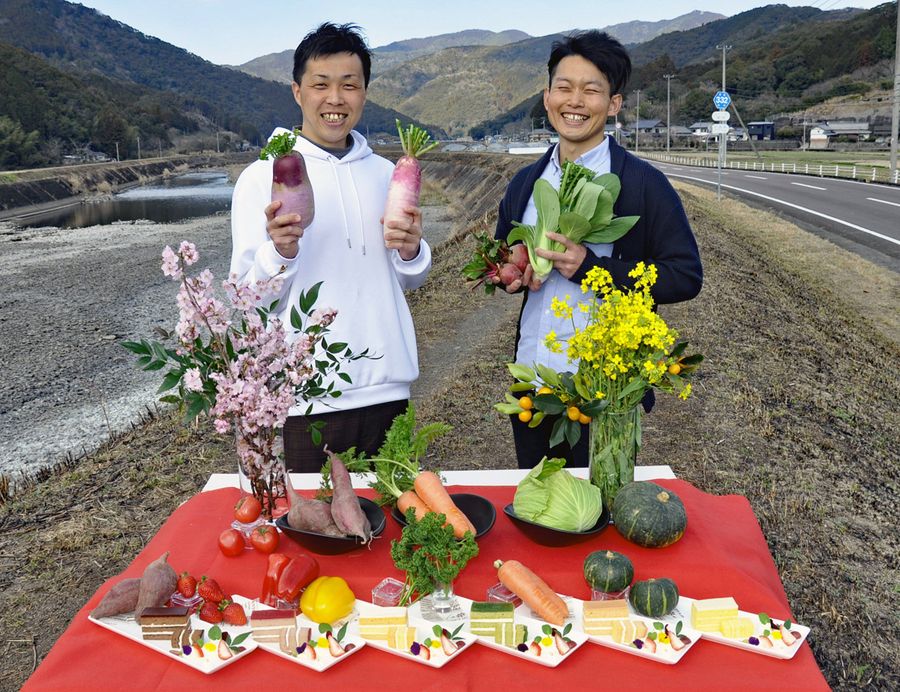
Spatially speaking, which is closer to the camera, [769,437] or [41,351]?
[769,437]

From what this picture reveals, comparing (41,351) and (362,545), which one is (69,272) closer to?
(41,351)

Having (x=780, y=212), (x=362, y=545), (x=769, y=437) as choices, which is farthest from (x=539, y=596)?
(x=780, y=212)

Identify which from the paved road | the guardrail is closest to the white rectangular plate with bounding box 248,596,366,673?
the paved road

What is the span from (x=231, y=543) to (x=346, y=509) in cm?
42

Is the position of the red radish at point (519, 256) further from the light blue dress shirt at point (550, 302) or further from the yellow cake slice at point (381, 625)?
the yellow cake slice at point (381, 625)

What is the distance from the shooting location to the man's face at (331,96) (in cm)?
286

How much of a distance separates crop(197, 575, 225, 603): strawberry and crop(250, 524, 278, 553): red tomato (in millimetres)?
286

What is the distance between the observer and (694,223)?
15.5 meters

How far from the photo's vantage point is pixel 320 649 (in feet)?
6.53

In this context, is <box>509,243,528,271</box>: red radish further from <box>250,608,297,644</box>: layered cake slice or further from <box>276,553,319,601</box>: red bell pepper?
<box>250,608,297,644</box>: layered cake slice

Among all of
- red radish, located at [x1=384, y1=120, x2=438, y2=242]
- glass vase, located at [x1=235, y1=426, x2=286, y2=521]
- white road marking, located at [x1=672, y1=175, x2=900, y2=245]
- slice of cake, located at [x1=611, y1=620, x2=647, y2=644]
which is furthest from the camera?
white road marking, located at [x1=672, y1=175, x2=900, y2=245]

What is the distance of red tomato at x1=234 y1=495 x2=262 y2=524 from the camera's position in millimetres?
2477

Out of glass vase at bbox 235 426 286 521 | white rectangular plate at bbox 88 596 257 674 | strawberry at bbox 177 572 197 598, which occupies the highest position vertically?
glass vase at bbox 235 426 286 521

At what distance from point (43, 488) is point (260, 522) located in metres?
4.36
